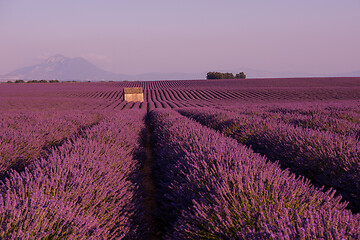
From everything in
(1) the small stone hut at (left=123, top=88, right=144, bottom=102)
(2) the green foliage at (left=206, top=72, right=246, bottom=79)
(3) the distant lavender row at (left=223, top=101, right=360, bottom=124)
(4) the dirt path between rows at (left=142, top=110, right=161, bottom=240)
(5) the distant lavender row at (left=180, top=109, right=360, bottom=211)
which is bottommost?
(4) the dirt path between rows at (left=142, top=110, right=161, bottom=240)

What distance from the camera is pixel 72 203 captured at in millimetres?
1752

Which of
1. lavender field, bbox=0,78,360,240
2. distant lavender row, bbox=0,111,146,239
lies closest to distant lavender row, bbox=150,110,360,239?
lavender field, bbox=0,78,360,240

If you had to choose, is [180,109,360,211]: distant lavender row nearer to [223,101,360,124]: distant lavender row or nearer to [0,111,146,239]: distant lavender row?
[0,111,146,239]: distant lavender row

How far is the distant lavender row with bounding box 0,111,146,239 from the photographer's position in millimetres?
1467

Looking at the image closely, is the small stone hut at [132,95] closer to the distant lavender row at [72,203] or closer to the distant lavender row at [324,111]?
the distant lavender row at [324,111]

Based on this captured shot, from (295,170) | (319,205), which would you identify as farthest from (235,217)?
(295,170)

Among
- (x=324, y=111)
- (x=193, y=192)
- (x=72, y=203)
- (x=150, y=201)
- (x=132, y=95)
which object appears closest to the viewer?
(x=72, y=203)

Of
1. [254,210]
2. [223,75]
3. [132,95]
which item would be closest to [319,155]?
[254,210]

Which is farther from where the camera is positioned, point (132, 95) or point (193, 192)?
point (132, 95)

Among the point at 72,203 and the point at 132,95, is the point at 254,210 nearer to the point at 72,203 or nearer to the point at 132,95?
the point at 72,203

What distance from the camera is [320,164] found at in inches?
117

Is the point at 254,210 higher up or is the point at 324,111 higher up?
the point at 324,111

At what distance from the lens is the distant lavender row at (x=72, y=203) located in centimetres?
147

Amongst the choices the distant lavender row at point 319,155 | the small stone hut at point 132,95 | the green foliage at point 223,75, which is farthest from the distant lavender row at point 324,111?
the green foliage at point 223,75
